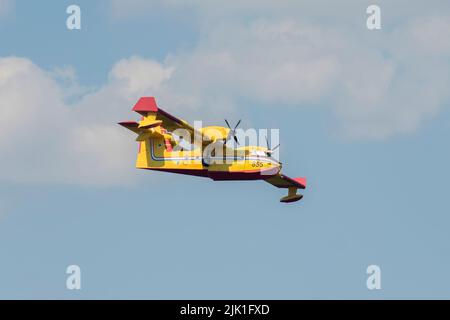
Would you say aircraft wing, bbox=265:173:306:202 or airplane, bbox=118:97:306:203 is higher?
airplane, bbox=118:97:306:203

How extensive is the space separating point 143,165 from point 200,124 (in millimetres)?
5995

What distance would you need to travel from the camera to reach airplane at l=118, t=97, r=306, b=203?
8850 centimetres

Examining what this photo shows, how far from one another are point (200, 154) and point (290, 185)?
13.8 metres

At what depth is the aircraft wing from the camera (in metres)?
99.6

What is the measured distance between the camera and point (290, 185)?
331 feet

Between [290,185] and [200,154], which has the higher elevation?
[200,154]

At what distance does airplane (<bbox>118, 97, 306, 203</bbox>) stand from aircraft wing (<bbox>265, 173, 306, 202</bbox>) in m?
7.99

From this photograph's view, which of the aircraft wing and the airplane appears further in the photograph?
the aircraft wing

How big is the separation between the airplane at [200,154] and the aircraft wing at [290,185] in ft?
26.2

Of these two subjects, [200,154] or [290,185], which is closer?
[200,154]
